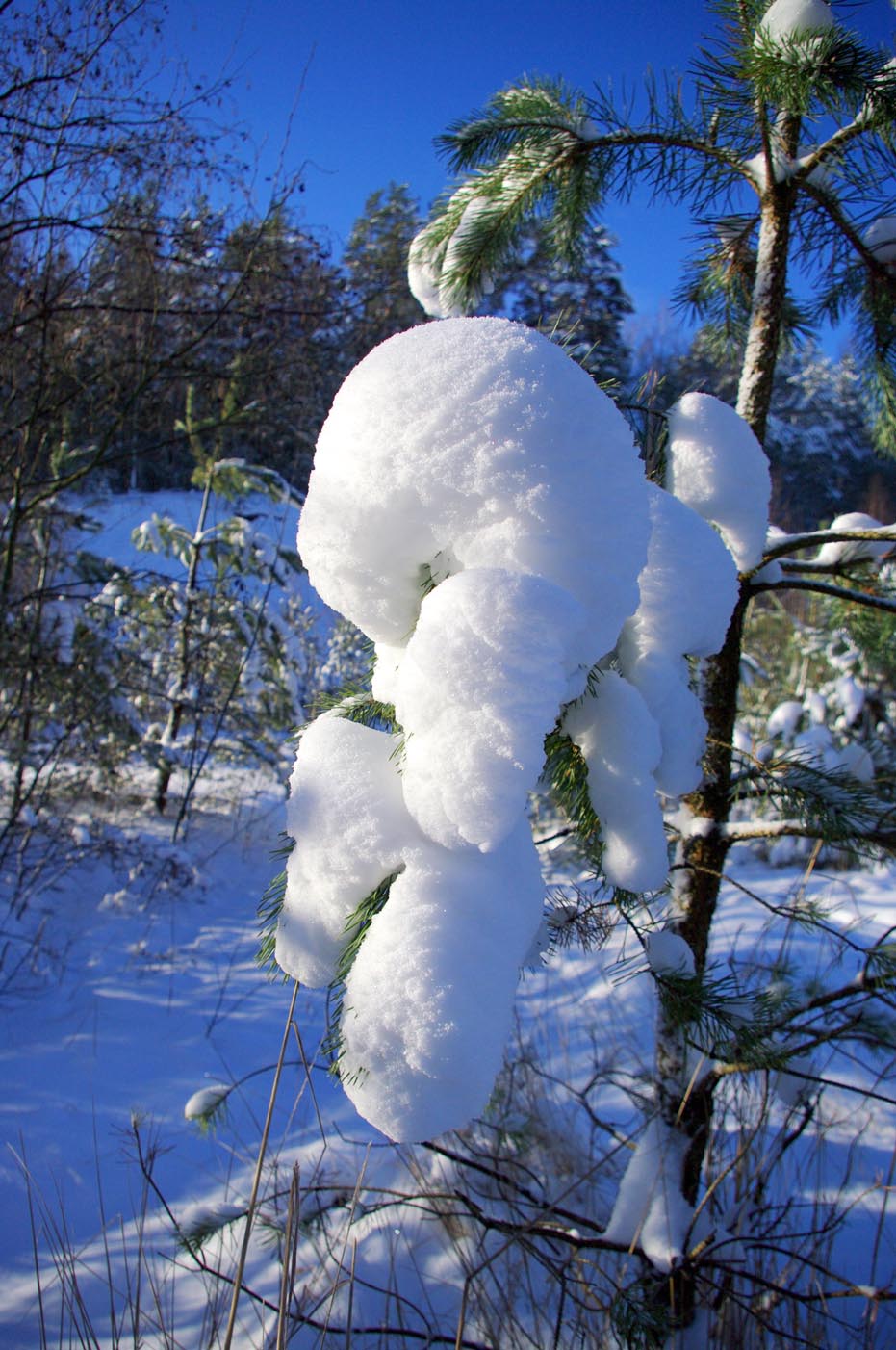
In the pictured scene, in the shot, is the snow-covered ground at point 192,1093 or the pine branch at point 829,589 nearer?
the pine branch at point 829,589

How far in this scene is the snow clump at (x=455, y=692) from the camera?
463 mm

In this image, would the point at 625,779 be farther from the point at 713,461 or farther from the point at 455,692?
the point at 713,461

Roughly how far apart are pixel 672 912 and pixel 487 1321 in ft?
2.53

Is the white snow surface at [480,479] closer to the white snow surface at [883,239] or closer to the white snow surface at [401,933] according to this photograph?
the white snow surface at [401,933]

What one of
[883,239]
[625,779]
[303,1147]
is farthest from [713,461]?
[303,1147]

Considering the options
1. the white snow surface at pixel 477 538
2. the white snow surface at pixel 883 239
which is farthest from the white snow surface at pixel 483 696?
the white snow surface at pixel 883 239

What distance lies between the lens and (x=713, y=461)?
0.85m

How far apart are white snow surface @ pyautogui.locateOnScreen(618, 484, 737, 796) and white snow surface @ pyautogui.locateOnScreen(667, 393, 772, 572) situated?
14 cm

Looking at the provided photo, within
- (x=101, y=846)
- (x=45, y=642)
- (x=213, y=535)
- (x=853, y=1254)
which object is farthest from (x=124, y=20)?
(x=853, y=1254)

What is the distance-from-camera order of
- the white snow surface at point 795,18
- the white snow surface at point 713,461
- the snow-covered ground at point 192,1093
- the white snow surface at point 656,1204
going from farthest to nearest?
the snow-covered ground at point 192,1093, the white snow surface at point 656,1204, the white snow surface at point 795,18, the white snow surface at point 713,461

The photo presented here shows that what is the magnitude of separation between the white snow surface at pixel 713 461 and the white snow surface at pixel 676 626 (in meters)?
0.14

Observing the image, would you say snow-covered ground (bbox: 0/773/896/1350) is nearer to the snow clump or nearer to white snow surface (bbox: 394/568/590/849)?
the snow clump

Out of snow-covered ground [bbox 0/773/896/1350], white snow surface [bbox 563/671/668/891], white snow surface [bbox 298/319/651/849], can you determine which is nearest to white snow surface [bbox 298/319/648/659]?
white snow surface [bbox 298/319/651/849]

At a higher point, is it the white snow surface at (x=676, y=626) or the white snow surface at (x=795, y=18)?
the white snow surface at (x=795, y=18)
